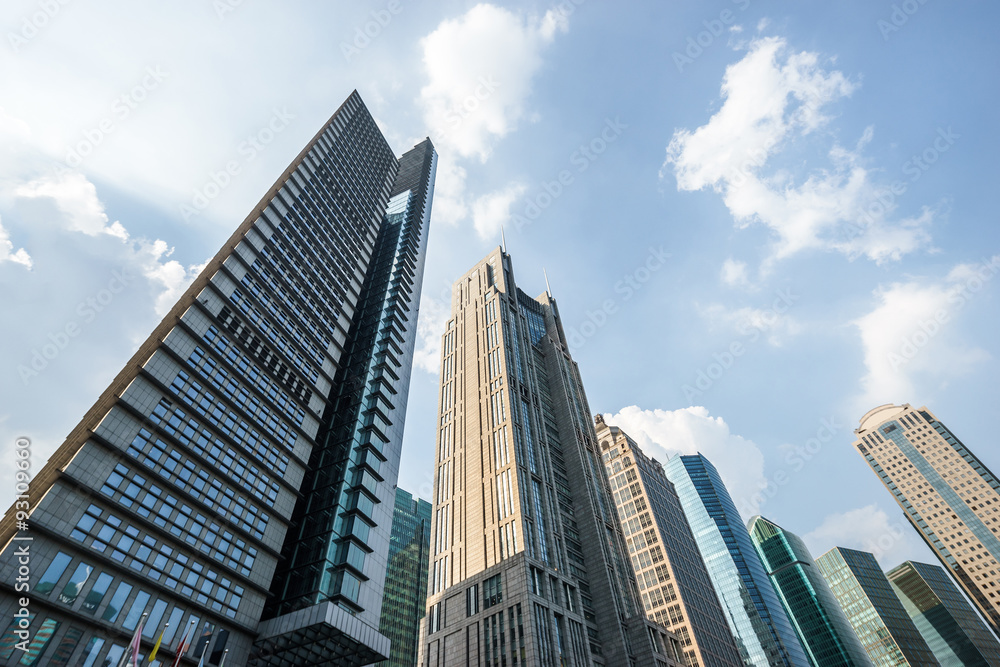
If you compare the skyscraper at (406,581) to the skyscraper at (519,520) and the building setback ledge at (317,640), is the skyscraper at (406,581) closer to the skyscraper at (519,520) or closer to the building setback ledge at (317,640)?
the skyscraper at (519,520)

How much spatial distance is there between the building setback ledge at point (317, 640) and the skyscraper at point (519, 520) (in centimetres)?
2590

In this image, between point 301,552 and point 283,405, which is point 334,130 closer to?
point 283,405

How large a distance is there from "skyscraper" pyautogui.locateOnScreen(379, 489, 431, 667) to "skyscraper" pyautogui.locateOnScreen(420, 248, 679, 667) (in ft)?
128

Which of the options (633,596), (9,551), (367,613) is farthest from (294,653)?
(633,596)

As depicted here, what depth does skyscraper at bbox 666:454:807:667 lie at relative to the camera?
16062 cm

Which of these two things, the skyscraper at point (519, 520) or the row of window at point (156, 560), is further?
the skyscraper at point (519, 520)

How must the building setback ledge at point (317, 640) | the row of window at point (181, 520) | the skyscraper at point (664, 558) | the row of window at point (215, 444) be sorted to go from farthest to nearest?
1. the skyscraper at point (664, 558)
2. the row of window at point (215, 444)
3. the building setback ledge at point (317, 640)
4. the row of window at point (181, 520)

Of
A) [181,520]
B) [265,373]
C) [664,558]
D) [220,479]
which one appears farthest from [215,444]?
[664,558]

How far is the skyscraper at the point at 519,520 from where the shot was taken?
8031 centimetres

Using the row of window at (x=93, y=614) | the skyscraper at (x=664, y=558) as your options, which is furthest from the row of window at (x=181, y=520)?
the skyscraper at (x=664, y=558)

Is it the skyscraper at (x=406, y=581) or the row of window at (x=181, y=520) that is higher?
the skyscraper at (x=406, y=581)

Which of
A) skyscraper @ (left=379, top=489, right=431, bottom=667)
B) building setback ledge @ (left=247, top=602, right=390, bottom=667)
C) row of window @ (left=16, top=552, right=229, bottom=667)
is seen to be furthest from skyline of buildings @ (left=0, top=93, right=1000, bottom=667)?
skyscraper @ (left=379, top=489, right=431, bottom=667)

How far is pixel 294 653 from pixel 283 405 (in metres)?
27.4

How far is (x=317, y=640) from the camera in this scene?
5350 cm
